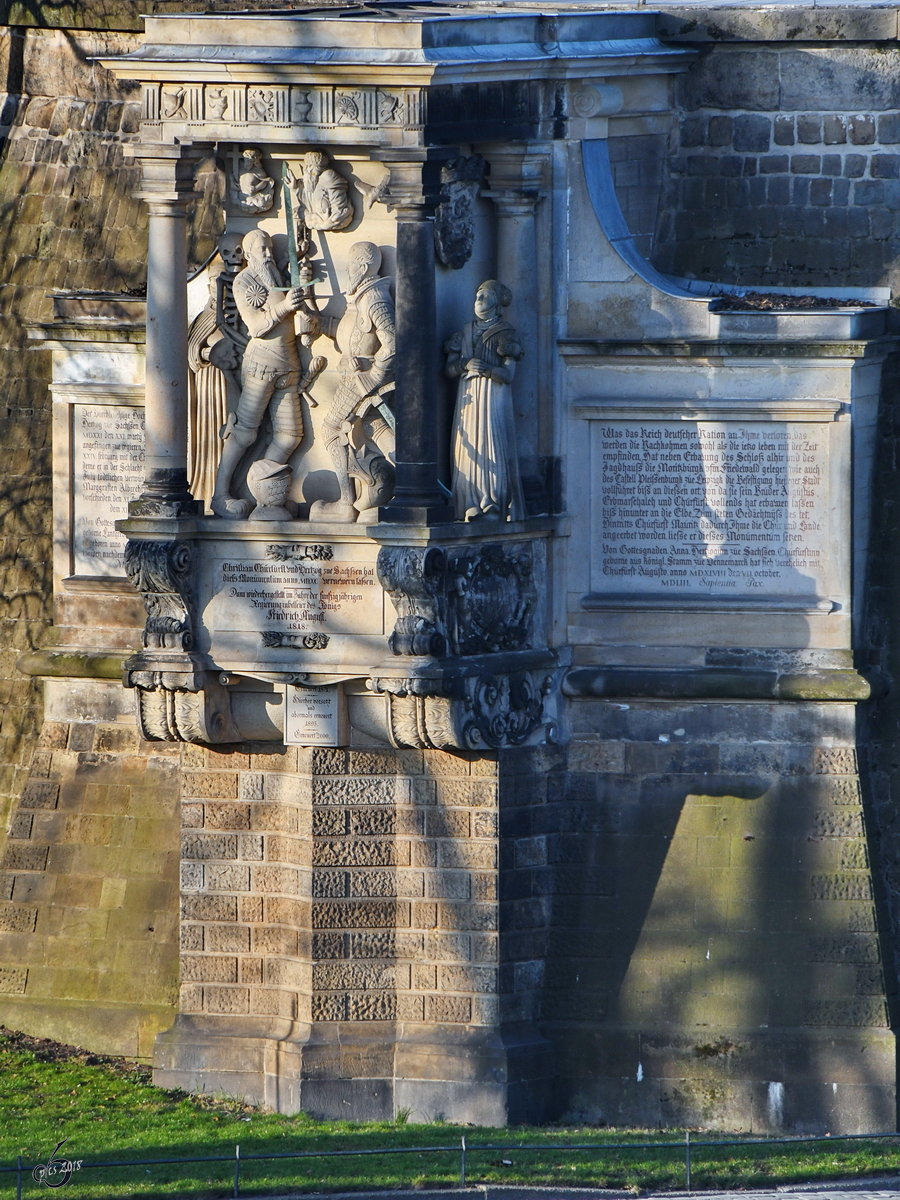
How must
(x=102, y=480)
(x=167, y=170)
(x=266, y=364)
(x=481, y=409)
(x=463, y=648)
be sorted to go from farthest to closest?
1. (x=102, y=480)
2. (x=266, y=364)
3. (x=463, y=648)
4. (x=481, y=409)
5. (x=167, y=170)

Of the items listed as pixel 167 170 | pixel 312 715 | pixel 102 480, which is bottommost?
pixel 312 715

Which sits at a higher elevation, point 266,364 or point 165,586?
point 266,364

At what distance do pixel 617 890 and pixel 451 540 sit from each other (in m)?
2.66

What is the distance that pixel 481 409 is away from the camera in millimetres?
17656

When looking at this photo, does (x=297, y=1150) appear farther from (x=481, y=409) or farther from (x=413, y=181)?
(x=413, y=181)

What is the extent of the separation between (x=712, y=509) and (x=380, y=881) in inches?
123

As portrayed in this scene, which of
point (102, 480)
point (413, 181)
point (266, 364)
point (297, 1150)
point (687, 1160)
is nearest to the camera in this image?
point (687, 1160)

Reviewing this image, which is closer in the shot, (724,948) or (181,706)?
(181,706)

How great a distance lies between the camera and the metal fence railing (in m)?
16.5

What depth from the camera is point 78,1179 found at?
55.1 feet

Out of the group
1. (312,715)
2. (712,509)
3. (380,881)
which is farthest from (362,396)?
(380,881)

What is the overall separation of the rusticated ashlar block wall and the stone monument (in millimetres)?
25

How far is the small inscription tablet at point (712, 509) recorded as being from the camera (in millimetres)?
18156

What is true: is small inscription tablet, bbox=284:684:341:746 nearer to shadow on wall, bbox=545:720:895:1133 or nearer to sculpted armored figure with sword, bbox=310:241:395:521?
sculpted armored figure with sword, bbox=310:241:395:521
